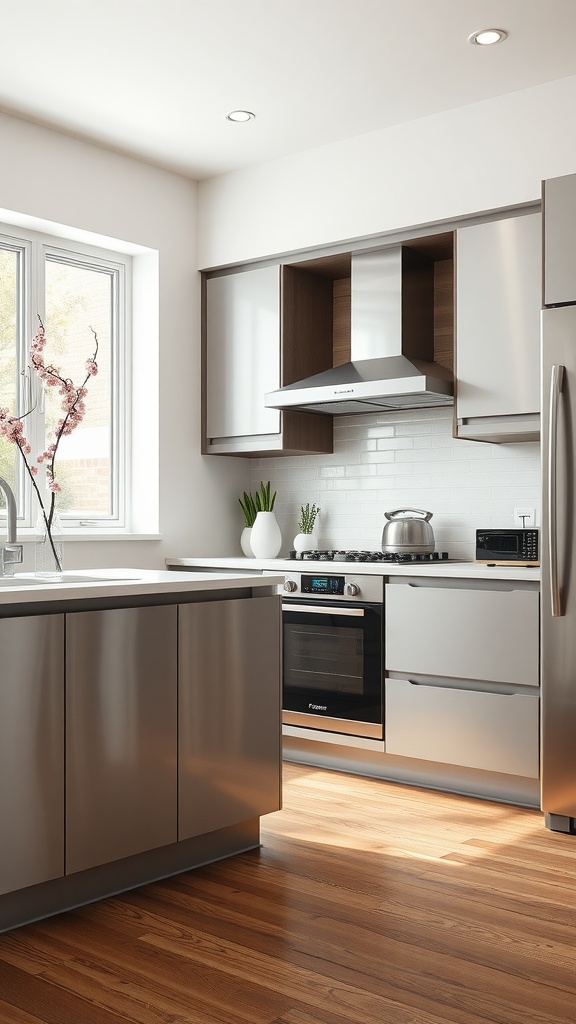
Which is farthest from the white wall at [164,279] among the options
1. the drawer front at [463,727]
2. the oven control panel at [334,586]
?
the drawer front at [463,727]

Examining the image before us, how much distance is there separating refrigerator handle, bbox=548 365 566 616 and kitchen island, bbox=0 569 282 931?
3.03 feet

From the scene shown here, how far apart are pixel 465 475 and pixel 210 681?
1.93 meters

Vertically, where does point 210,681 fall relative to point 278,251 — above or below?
below

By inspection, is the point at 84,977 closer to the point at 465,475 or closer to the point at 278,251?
the point at 465,475

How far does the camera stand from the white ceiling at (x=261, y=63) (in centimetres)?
328

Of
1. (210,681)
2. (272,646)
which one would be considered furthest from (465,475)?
(210,681)

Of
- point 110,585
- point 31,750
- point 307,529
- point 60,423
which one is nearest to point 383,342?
point 307,529

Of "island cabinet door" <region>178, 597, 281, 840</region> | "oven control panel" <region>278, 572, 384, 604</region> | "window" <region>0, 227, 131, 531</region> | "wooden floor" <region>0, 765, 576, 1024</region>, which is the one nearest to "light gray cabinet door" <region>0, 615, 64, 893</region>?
"wooden floor" <region>0, 765, 576, 1024</region>

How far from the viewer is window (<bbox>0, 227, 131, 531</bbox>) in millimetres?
4262

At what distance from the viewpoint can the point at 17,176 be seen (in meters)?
4.09

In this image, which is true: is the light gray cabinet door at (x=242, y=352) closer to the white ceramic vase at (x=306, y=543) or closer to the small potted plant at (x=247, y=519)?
the small potted plant at (x=247, y=519)

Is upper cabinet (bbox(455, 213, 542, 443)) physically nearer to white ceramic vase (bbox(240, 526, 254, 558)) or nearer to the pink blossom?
white ceramic vase (bbox(240, 526, 254, 558))

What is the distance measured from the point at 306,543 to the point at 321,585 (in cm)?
58

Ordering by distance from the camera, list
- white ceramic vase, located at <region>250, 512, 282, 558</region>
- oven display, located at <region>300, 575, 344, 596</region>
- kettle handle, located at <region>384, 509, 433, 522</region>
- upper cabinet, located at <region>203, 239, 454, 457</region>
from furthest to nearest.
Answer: white ceramic vase, located at <region>250, 512, 282, 558</region> < upper cabinet, located at <region>203, 239, 454, 457</region> < kettle handle, located at <region>384, 509, 433, 522</region> < oven display, located at <region>300, 575, 344, 596</region>
